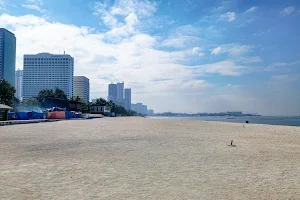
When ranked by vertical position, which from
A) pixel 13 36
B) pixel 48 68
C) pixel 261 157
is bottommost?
pixel 261 157

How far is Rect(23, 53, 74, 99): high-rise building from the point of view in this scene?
184000 mm

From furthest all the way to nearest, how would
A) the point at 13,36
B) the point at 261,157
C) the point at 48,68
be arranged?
1. the point at 48,68
2. the point at 13,36
3. the point at 261,157

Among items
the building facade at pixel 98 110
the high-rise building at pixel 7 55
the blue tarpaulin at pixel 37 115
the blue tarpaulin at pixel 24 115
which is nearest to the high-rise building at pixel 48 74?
the high-rise building at pixel 7 55

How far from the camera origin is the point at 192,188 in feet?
19.8

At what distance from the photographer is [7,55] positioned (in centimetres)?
16275

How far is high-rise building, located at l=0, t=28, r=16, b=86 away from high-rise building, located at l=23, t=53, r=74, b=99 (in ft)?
57.9

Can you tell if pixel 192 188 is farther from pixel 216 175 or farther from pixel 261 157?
pixel 261 157

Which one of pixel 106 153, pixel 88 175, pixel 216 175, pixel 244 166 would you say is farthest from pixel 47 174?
pixel 244 166

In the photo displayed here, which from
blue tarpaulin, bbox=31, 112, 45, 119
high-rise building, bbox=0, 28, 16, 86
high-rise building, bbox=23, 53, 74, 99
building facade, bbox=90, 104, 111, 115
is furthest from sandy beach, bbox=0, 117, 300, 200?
high-rise building, bbox=23, 53, 74, 99

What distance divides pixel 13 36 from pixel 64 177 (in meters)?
193

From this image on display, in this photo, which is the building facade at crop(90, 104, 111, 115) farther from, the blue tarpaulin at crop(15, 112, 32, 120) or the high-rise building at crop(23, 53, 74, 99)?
the high-rise building at crop(23, 53, 74, 99)

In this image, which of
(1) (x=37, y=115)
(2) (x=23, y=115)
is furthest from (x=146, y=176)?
(1) (x=37, y=115)

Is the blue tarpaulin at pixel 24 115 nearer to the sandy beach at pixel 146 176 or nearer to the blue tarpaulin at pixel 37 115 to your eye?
the blue tarpaulin at pixel 37 115

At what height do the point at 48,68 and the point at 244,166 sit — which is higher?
the point at 48,68
